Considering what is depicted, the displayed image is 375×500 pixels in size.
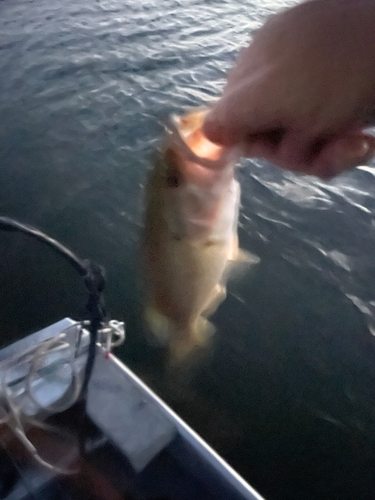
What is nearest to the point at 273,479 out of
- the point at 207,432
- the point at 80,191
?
the point at 207,432

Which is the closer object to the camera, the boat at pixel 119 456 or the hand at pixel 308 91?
the hand at pixel 308 91

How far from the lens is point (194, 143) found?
3.55ft

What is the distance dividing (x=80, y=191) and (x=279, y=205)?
2013 mm

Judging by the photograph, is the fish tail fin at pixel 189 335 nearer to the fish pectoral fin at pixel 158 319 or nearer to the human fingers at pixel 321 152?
the fish pectoral fin at pixel 158 319

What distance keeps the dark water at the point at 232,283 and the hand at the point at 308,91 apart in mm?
1813

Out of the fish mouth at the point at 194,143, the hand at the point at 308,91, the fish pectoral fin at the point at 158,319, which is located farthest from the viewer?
the fish pectoral fin at the point at 158,319

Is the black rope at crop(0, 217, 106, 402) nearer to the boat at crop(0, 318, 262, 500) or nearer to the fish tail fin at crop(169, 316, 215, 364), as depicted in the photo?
the fish tail fin at crop(169, 316, 215, 364)

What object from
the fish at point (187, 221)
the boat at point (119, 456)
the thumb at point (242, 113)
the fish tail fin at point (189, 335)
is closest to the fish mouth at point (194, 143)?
the fish at point (187, 221)

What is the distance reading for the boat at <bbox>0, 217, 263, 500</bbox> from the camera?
6.77 feet

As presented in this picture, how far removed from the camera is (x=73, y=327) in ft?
7.73

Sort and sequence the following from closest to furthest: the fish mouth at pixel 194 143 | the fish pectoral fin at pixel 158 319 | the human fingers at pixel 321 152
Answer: the human fingers at pixel 321 152, the fish mouth at pixel 194 143, the fish pectoral fin at pixel 158 319

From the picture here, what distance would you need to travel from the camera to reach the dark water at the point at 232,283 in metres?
3.24

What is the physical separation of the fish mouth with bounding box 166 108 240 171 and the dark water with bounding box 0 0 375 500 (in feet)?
5.08

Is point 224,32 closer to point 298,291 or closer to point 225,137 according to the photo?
point 298,291
